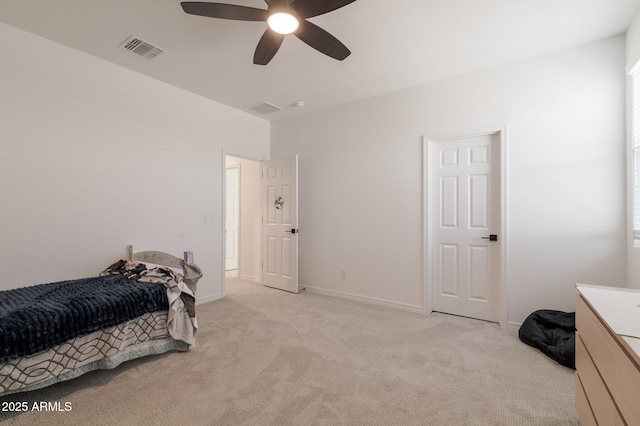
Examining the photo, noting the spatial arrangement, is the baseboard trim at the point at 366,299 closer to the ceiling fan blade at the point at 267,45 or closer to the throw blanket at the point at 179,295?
the throw blanket at the point at 179,295

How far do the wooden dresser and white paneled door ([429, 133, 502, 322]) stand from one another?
1703 mm

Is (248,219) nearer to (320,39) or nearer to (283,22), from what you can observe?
(320,39)

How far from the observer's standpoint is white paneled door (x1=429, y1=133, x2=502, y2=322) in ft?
10.4

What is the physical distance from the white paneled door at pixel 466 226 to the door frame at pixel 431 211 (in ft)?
0.17

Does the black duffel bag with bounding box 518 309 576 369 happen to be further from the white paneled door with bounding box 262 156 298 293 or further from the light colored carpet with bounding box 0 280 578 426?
the white paneled door with bounding box 262 156 298 293

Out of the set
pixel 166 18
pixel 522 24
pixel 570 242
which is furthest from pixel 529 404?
pixel 166 18

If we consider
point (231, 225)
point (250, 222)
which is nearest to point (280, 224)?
point (250, 222)

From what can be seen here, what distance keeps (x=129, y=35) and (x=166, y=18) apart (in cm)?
51

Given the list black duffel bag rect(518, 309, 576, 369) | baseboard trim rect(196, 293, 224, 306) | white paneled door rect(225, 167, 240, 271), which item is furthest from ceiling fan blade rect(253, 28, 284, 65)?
white paneled door rect(225, 167, 240, 271)

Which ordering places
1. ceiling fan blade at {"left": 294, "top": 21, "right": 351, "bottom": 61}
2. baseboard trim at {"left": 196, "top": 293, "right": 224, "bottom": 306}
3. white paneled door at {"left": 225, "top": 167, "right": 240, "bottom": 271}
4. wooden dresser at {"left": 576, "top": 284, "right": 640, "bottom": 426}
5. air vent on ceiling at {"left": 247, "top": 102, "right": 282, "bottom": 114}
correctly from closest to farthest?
1. wooden dresser at {"left": 576, "top": 284, "right": 640, "bottom": 426}
2. ceiling fan blade at {"left": 294, "top": 21, "right": 351, "bottom": 61}
3. baseboard trim at {"left": 196, "top": 293, "right": 224, "bottom": 306}
4. air vent on ceiling at {"left": 247, "top": 102, "right": 282, "bottom": 114}
5. white paneled door at {"left": 225, "top": 167, "right": 240, "bottom": 271}

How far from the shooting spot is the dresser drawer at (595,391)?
1.03 meters

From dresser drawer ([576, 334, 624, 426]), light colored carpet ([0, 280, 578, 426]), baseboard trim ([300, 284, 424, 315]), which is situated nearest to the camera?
dresser drawer ([576, 334, 624, 426])

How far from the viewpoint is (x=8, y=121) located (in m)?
2.47

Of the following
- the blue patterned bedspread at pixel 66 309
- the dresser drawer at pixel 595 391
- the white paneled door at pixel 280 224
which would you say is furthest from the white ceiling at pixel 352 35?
the dresser drawer at pixel 595 391
